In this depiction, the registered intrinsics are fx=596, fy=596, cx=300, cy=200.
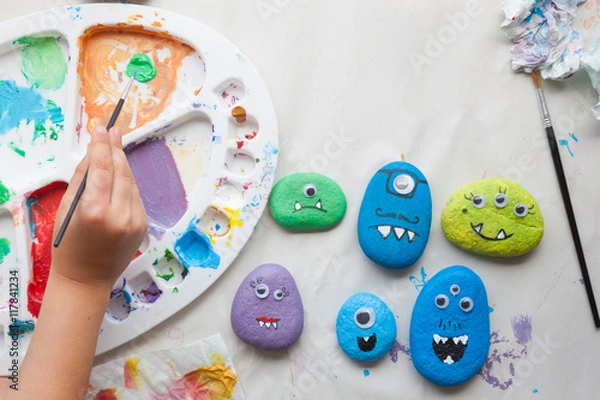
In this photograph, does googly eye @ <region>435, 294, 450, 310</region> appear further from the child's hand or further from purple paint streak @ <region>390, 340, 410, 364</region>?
the child's hand

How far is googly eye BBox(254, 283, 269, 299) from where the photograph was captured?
3.51 feet

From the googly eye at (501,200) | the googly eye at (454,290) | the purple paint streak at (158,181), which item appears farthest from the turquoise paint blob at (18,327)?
the googly eye at (501,200)

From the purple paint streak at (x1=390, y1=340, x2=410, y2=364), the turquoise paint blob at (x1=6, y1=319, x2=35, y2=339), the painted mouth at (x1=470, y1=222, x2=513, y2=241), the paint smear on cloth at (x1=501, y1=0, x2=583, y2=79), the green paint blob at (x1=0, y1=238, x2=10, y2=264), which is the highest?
the paint smear on cloth at (x1=501, y1=0, x2=583, y2=79)

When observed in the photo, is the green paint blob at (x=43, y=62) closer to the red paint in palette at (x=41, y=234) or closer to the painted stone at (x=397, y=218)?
the red paint in palette at (x=41, y=234)

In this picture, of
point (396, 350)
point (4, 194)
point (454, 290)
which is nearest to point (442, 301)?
point (454, 290)

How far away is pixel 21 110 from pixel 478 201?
2.79 feet

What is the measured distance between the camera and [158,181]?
1100mm

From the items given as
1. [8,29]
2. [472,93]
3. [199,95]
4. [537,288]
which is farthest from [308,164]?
[8,29]

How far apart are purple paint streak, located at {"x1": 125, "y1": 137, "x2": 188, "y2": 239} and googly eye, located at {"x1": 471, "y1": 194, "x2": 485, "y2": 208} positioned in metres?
0.53

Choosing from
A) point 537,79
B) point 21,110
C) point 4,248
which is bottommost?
point 4,248

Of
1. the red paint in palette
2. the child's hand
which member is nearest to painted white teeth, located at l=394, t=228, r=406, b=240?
the child's hand

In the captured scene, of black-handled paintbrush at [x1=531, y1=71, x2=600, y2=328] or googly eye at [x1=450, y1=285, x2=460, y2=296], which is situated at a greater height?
black-handled paintbrush at [x1=531, y1=71, x2=600, y2=328]

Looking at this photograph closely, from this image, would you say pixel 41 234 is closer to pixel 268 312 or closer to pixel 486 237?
pixel 268 312

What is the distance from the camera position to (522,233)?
1.08 metres
